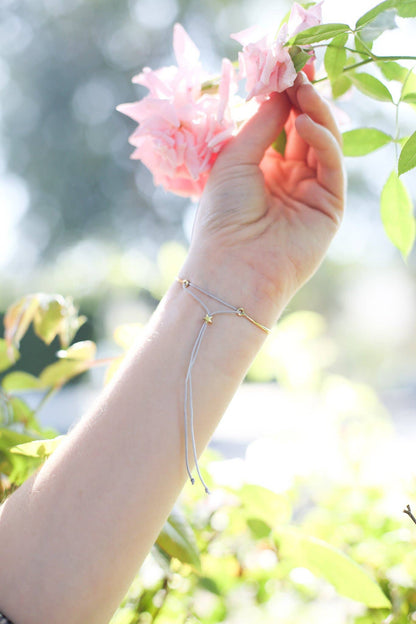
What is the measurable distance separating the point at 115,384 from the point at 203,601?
1.09 feet

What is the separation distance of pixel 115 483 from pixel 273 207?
421 mm

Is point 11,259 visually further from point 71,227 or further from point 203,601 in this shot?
point 203,601

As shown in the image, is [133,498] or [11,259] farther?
A: [11,259]

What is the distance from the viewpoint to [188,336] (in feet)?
1.95

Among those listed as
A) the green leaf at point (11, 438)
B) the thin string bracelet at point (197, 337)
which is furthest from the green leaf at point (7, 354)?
the thin string bracelet at point (197, 337)

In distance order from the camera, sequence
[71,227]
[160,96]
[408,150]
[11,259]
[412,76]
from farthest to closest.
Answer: [71,227] < [11,259] < [160,96] < [412,76] < [408,150]

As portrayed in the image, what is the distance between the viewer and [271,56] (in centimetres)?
58

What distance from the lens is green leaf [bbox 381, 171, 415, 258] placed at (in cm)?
63

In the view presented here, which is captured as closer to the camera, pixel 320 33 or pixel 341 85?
pixel 320 33

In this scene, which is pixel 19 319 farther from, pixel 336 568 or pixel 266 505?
pixel 336 568

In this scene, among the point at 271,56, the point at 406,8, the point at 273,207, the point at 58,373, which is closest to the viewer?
the point at 406,8

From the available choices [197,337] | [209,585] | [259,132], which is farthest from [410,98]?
[209,585]

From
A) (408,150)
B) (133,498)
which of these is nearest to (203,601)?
(133,498)

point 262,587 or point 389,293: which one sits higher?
point 262,587
